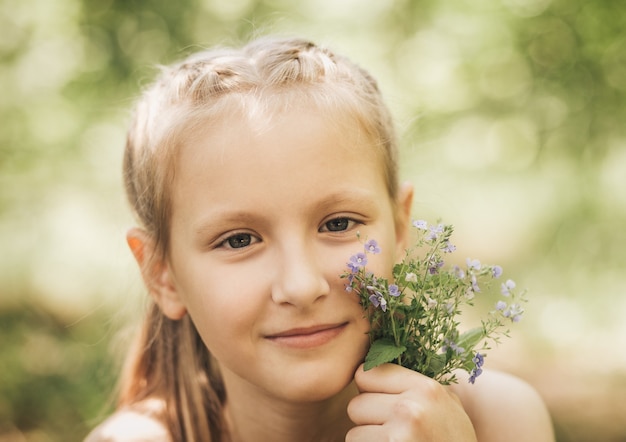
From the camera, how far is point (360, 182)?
2.55 m

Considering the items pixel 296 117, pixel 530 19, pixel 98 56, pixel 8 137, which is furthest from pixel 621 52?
pixel 8 137

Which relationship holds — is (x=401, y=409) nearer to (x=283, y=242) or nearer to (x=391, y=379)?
(x=391, y=379)

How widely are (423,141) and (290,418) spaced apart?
4.53 meters

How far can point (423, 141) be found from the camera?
7055mm

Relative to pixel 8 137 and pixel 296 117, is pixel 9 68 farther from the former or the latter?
pixel 296 117

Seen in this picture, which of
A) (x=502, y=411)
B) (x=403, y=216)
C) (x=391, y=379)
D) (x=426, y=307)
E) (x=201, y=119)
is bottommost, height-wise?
(x=502, y=411)

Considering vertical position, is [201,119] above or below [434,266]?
above

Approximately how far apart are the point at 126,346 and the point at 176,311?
1.15 meters

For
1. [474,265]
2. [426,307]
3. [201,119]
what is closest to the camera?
[474,265]

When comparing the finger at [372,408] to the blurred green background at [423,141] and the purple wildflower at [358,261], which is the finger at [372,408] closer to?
the purple wildflower at [358,261]

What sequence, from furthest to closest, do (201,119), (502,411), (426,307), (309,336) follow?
1. (502,411)
2. (201,119)
3. (309,336)
4. (426,307)

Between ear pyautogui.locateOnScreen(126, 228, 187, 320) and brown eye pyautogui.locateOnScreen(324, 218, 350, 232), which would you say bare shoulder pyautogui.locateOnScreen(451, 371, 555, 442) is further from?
ear pyautogui.locateOnScreen(126, 228, 187, 320)

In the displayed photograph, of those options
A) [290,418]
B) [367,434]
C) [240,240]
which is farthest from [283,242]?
[290,418]

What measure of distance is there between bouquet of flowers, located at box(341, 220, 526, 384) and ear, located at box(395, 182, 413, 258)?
60 centimetres
